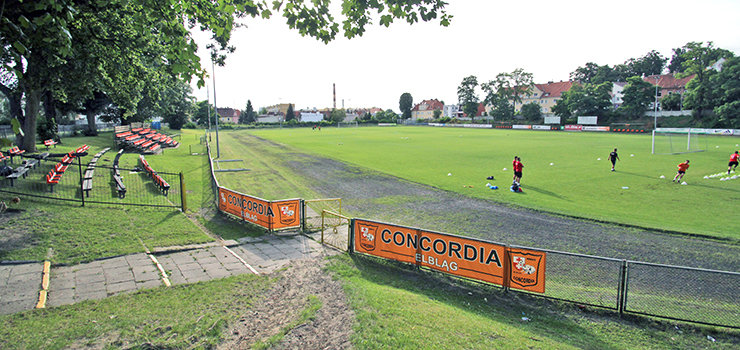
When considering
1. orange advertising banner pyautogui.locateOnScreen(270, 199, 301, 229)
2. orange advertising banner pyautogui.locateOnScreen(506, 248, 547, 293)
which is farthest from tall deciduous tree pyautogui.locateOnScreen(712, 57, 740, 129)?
orange advertising banner pyautogui.locateOnScreen(270, 199, 301, 229)

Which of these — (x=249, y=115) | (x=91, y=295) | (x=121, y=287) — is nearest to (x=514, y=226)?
(x=121, y=287)

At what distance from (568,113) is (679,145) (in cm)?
5447

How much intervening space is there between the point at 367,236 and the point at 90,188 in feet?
33.8

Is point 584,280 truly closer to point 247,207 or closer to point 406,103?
point 247,207

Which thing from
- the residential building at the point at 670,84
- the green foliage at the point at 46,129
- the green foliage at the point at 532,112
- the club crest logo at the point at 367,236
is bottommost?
the club crest logo at the point at 367,236

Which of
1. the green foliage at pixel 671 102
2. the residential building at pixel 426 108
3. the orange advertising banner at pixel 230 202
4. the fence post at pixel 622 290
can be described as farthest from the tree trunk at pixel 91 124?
the residential building at pixel 426 108

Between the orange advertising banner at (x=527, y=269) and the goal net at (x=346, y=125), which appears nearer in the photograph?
the orange advertising banner at (x=527, y=269)

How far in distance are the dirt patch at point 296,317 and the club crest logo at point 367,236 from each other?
1621mm

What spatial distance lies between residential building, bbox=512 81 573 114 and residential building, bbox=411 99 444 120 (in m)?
38.8

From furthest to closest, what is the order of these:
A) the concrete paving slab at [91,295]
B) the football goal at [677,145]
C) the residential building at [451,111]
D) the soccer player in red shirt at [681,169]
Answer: the residential building at [451,111], the football goal at [677,145], the soccer player in red shirt at [681,169], the concrete paving slab at [91,295]

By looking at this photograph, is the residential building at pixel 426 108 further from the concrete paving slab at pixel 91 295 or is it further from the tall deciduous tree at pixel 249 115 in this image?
the concrete paving slab at pixel 91 295

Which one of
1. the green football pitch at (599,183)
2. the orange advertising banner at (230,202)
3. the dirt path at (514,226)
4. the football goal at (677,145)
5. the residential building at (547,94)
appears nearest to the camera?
the dirt path at (514,226)

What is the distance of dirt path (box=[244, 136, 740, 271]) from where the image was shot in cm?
994

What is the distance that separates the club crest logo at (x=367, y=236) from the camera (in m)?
9.23
